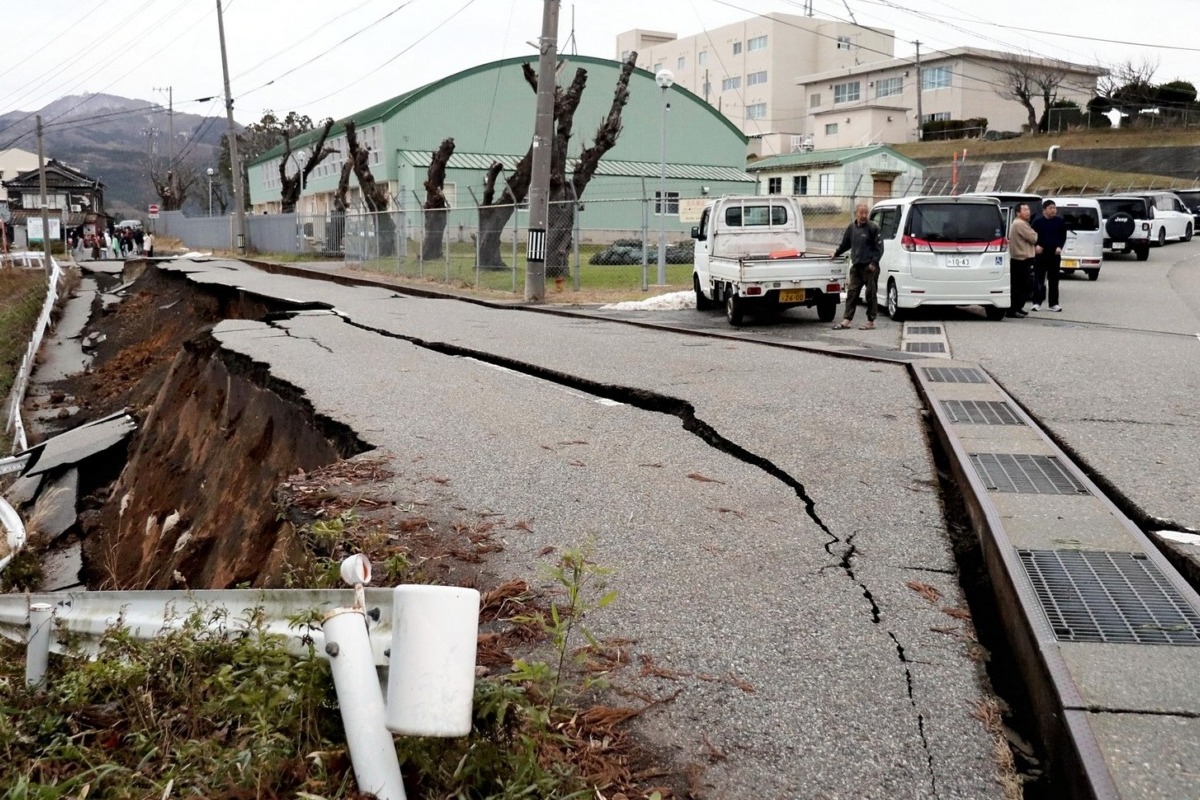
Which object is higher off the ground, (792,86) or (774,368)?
(792,86)

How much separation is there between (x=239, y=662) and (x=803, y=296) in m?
12.9

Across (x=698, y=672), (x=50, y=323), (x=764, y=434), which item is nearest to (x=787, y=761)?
(x=698, y=672)

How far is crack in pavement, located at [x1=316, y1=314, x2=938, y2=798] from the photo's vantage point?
3.69 m

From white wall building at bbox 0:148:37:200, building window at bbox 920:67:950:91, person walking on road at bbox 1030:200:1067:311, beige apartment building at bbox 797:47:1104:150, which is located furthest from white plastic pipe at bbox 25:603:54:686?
white wall building at bbox 0:148:37:200

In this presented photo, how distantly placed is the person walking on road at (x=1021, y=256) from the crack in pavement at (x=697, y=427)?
9122mm

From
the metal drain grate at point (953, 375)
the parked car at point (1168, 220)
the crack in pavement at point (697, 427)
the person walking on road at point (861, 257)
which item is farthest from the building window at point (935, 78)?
the metal drain grate at point (953, 375)

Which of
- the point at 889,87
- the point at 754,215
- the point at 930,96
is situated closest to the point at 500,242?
the point at 754,215

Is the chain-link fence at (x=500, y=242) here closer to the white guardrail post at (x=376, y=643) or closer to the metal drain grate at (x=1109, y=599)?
the metal drain grate at (x=1109, y=599)

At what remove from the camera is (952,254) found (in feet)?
50.5

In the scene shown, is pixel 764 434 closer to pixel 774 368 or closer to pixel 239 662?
pixel 774 368

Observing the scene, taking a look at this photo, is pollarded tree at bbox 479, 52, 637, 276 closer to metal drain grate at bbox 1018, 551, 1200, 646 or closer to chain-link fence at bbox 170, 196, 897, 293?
chain-link fence at bbox 170, 196, 897, 293

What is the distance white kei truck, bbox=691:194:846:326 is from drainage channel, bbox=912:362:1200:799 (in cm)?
871

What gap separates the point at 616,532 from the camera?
5.04 metres

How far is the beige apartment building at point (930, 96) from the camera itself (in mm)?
69250
